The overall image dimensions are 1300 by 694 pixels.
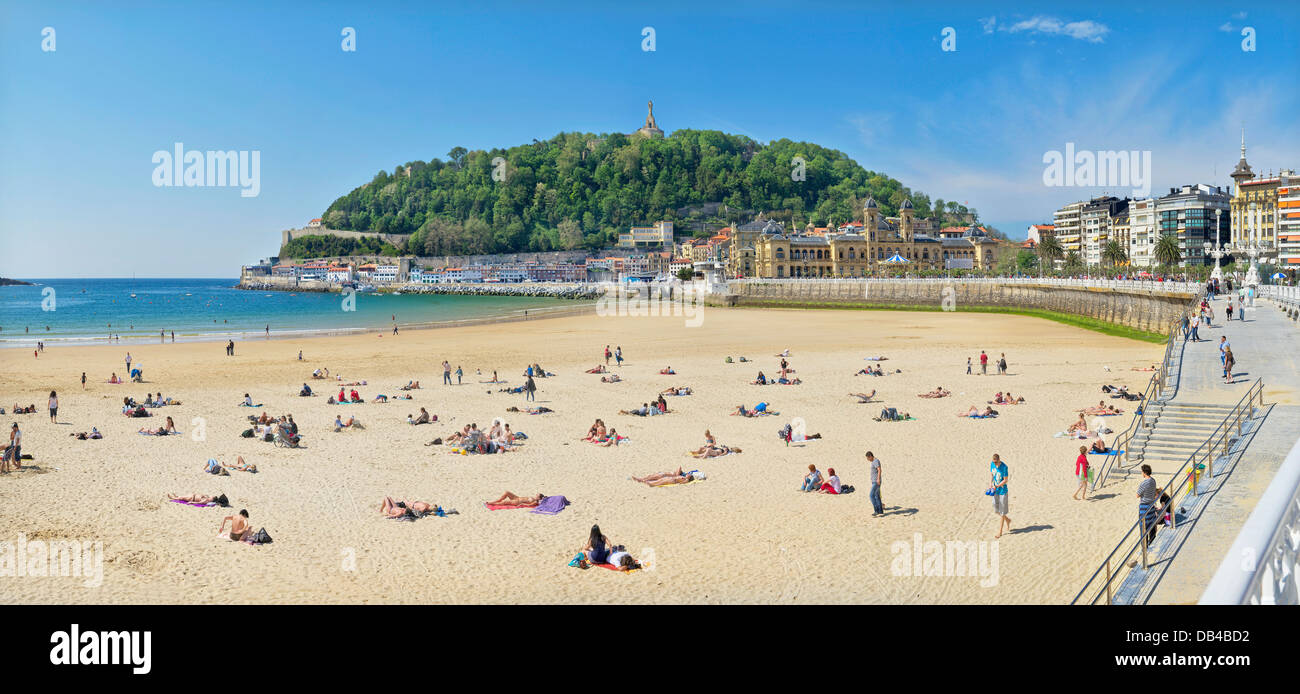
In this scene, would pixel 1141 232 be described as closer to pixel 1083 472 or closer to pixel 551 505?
pixel 1083 472

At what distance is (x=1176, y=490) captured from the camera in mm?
10656

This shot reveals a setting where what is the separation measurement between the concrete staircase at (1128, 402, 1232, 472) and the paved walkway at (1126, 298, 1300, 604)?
65 cm

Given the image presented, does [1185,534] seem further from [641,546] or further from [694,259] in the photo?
[694,259]

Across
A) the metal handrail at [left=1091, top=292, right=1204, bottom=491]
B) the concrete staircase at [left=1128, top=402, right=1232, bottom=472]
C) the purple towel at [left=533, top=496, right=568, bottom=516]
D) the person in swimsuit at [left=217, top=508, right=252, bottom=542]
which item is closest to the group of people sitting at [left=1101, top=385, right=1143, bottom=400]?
the metal handrail at [left=1091, top=292, right=1204, bottom=491]

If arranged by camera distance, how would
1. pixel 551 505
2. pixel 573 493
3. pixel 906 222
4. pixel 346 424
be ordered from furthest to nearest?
pixel 906 222 → pixel 346 424 → pixel 573 493 → pixel 551 505

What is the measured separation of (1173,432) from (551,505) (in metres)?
11.9

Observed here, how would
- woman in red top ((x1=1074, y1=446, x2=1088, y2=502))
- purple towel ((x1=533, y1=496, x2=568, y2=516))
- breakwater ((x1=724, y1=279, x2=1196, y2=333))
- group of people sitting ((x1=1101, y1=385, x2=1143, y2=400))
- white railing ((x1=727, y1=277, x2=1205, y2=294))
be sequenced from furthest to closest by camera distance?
white railing ((x1=727, y1=277, x2=1205, y2=294)), breakwater ((x1=724, y1=279, x2=1196, y2=333)), group of people sitting ((x1=1101, y1=385, x2=1143, y2=400)), purple towel ((x1=533, y1=496, x2=568, y2=516)), woman in red top ((x1=1074, y1=446, x2=1088, y2=502))

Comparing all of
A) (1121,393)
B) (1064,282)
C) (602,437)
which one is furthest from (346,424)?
(1064,282)

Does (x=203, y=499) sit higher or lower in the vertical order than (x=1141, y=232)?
lower

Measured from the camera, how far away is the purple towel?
45.0 ft

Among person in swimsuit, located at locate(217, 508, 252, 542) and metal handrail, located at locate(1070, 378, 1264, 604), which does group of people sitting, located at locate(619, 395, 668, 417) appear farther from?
metal handrail, located at locate(1070, 378, 1264, 604)

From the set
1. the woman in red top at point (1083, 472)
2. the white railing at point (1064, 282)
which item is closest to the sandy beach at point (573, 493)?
the woman in red top at point (1083, 472)

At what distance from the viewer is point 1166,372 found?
64.0 feet
